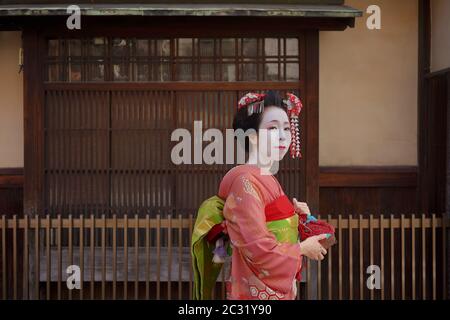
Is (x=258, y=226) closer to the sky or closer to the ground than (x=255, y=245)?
closer to the sky

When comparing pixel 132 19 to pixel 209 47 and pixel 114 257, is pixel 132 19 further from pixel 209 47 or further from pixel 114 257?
pixel 114 257

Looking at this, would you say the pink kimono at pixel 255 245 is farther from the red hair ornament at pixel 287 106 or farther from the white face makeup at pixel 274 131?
the red hair ornament at pixel 287 106

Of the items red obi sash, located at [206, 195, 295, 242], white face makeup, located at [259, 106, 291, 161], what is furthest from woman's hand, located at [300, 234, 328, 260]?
white face makeup, located at [259, 106, 291, 161]

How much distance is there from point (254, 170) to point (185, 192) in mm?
3075

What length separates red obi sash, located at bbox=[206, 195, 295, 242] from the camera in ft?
10.9

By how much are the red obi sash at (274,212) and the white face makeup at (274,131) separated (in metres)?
0.27

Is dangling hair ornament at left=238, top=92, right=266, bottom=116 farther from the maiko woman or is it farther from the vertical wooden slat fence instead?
the vertical wooden slat fence

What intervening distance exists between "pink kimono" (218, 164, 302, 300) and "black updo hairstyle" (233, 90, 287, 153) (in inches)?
9.6

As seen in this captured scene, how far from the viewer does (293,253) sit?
3264 mm

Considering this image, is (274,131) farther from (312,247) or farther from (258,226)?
(312,247)

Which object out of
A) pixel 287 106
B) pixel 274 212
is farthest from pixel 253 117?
pixel 274 212

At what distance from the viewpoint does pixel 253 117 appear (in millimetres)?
3432

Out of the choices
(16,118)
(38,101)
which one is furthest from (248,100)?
(16,118)

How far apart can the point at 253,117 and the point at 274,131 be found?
0.15 metres
